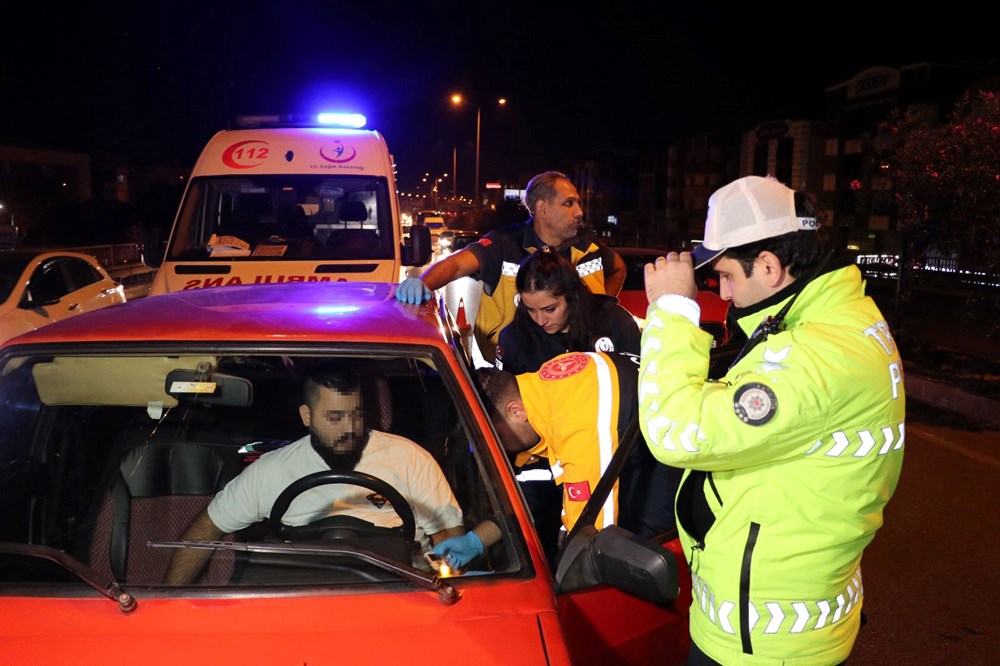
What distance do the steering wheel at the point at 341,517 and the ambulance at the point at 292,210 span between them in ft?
14.0

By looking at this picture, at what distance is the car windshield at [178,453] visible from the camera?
226cm

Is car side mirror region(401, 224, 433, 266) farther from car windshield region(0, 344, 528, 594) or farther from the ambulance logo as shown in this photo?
car windshield region(0, 344, 528, 594)

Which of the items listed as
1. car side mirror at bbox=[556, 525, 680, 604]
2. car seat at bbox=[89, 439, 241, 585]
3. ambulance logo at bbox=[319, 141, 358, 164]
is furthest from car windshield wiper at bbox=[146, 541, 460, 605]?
ambulance logo at bbox=[319, 141, 358, 164]

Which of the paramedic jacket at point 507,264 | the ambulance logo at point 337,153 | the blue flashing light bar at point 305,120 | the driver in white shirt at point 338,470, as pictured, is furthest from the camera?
the blue flashing light bar at point 305,120

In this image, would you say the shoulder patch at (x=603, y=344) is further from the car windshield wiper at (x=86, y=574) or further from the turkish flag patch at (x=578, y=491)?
the car windshield wiper at (x=86, y=574)

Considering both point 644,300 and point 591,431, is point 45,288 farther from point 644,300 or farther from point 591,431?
point 591,431

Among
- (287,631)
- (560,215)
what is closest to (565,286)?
(560,215)

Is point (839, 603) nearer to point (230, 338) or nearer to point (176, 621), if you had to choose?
point (176, 621)

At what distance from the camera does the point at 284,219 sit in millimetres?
7938

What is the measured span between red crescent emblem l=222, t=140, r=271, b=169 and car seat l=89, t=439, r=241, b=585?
4.91m

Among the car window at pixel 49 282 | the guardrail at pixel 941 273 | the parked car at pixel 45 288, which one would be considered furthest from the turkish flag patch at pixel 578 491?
the guardrail at pixel 941 273

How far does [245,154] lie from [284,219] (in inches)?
28.3

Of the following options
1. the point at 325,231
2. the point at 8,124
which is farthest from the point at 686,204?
the point at 325,231

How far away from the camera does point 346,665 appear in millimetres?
1784
